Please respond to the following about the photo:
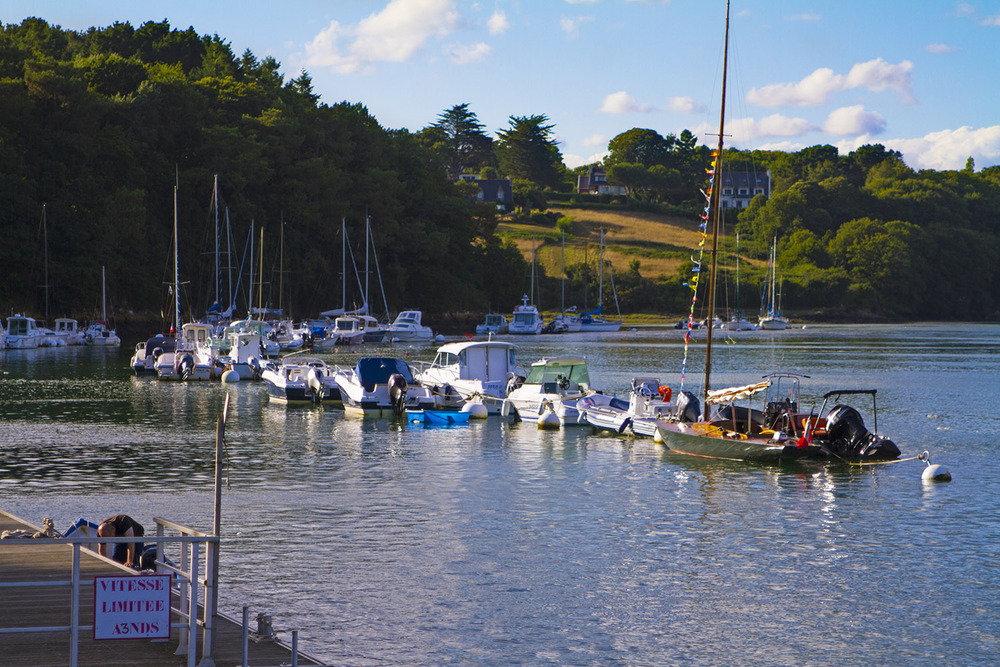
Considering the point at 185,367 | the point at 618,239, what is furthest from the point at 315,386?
the point at 618,239

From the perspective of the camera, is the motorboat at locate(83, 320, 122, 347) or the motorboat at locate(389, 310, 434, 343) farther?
the motorboat at locate(389, 310, 434, 343)

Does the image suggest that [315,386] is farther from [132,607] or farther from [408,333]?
[408,333]

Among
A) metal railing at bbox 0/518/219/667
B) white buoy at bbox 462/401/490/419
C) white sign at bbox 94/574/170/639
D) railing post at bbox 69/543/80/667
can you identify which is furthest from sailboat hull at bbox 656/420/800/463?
railing post at bbox 69/543/80/667

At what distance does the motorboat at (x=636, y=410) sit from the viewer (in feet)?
126

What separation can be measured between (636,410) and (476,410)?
7060 millimetres

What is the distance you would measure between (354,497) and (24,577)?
13.0 m

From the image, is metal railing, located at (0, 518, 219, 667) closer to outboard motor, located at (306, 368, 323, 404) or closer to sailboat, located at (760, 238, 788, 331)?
outboard motor, located at (306, 368, 323, 404)

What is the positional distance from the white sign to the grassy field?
5419 inches

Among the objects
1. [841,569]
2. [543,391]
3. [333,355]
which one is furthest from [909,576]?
[333,355]

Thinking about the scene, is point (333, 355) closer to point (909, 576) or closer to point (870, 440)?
point (870, 440)

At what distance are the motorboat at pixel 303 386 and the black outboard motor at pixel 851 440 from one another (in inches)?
954

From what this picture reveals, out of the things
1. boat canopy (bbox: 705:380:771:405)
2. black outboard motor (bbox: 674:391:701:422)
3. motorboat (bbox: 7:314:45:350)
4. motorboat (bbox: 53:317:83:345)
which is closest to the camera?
boat canopy (bbox: 705:380:771:405)

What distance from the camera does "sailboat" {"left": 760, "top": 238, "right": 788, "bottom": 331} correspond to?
142 meters

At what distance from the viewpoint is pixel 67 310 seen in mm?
96875
